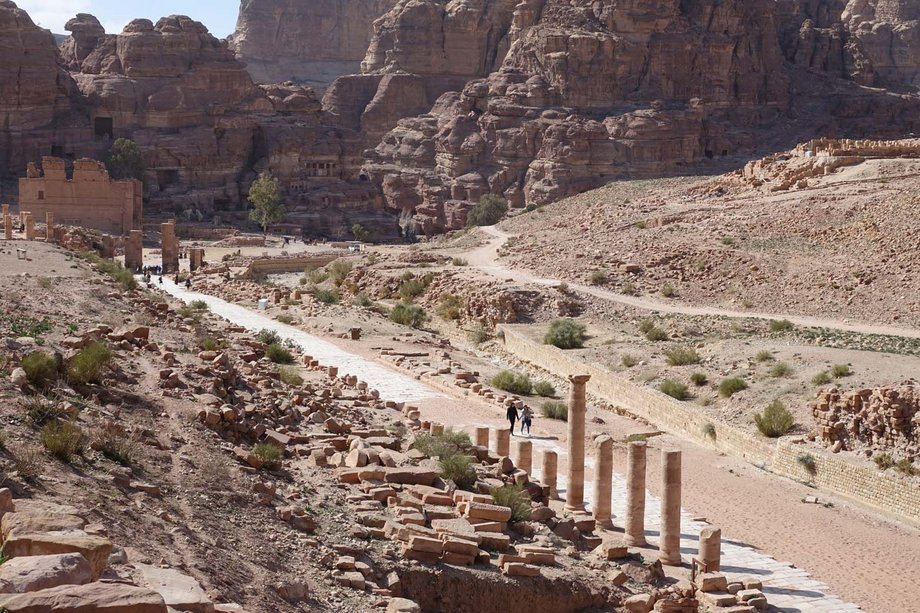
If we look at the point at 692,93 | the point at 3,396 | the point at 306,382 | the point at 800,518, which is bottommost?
the point at 800,518

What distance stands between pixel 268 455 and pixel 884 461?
13.3 meters

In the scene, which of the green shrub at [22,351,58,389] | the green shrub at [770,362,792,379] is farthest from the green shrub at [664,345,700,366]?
the green shrub at [22,351,58,389]

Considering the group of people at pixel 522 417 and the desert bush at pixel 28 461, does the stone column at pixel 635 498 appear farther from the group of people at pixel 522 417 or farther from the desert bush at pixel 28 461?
the desert bush at pixel 28 461

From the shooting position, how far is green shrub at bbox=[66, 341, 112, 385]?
18.4 m

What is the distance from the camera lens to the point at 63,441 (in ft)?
48.7

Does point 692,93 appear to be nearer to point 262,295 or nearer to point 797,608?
point 262,295

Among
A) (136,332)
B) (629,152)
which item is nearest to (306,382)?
(136,332)

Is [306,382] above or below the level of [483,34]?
below

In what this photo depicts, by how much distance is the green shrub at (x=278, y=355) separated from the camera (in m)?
32.3

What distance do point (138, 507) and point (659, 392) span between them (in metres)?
20.7

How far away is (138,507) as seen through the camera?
14.1 m

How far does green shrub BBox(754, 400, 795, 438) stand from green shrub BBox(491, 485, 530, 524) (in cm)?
1136

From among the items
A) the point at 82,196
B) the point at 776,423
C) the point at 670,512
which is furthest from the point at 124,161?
the point at 670,512

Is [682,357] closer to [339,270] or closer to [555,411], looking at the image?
[555,411]
